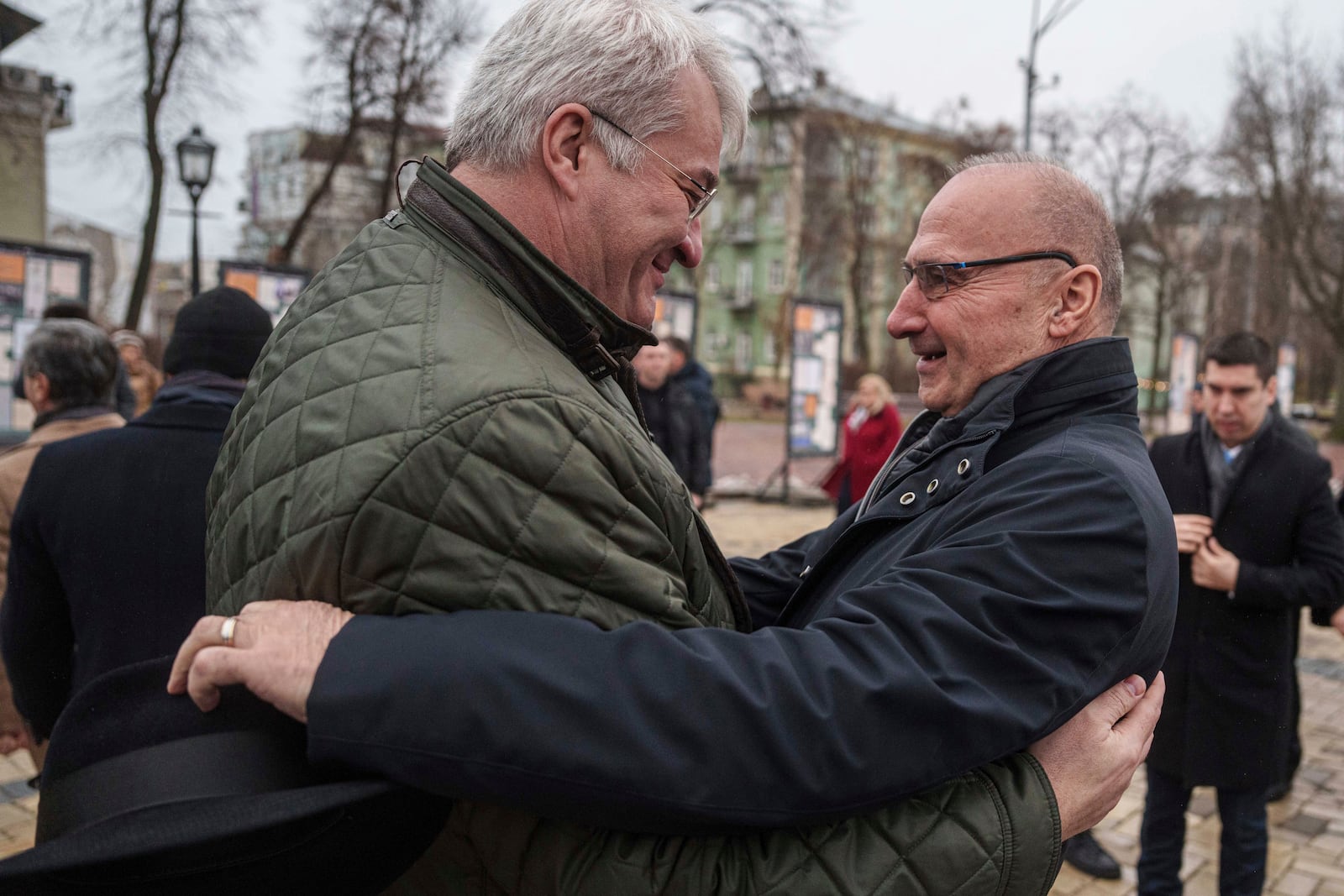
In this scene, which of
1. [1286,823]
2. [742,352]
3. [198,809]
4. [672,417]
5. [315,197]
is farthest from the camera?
[742,352]

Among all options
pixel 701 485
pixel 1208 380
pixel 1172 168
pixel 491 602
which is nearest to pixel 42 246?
pixel 701 485

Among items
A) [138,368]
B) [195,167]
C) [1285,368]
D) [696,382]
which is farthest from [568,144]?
[1285,368]

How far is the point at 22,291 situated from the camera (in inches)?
419

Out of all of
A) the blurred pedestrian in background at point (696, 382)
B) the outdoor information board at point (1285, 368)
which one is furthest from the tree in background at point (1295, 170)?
the blurred pedestrian in background at point (696, 382)

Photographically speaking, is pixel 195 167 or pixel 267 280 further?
pixel 195 167

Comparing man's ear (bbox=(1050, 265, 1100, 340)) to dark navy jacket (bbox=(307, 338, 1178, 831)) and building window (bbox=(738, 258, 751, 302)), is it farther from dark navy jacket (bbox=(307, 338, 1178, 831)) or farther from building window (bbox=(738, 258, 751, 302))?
building window (bbox=(738, 258, 751, 302))

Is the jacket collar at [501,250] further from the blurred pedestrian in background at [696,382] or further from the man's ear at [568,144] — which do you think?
the blurred pedestrian in background at [696,382]

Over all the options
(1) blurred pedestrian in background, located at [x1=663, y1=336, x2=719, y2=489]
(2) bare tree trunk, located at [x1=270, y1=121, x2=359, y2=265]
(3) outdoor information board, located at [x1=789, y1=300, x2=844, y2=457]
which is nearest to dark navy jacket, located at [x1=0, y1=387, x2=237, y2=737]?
(1) blurred pedestrian in background, located at [x1=663, y1=336, x2=719, y2=489]

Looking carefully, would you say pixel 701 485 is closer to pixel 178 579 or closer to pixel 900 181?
pixel 178 579

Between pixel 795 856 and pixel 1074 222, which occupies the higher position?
pixel 1074 222

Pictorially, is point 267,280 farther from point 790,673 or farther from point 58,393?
point 790,673

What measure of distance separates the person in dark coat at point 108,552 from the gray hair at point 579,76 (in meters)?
1.94

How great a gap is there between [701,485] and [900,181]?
35.3m

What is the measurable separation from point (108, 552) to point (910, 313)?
95.7 inches
